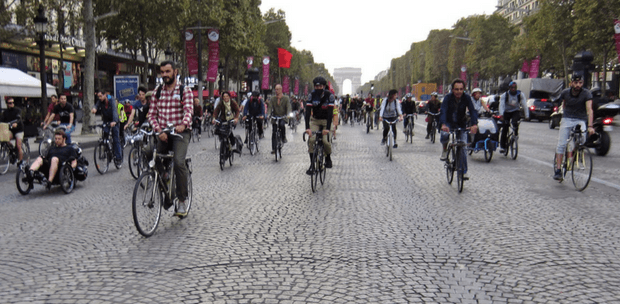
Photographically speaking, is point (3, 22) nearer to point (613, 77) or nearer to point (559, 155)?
point (559, 155)

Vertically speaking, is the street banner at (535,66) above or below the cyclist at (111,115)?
above

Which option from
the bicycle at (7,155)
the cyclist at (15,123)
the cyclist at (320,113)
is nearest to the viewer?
the cyclist at (320,113)

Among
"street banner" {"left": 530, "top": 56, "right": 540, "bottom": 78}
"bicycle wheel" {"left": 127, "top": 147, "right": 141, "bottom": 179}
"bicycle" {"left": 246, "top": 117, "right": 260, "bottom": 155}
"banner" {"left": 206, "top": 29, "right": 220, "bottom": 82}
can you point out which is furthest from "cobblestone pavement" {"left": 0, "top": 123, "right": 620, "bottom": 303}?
"street banner" {"left": 530, "top": 56, "right": 540, "bottom": 78}

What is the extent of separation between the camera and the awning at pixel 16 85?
24.3 m

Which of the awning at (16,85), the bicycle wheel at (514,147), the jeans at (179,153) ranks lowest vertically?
the bicycle wheel at (514,147)

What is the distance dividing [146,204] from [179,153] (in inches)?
30.5

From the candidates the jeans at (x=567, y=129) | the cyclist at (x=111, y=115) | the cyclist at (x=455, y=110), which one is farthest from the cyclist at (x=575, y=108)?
the cyclist at (x=111, y=115)

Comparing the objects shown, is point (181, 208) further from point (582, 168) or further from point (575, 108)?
point (575, 108)

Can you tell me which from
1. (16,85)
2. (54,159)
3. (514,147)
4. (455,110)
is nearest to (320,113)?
(455,110)

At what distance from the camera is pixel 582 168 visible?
29.6ft

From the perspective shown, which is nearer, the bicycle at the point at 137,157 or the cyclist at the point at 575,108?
the cyclist at the point at 575,108

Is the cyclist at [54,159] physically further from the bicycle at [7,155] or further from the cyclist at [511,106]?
the cyclist at [511,106]

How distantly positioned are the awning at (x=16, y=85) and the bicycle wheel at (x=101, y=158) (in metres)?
14.5

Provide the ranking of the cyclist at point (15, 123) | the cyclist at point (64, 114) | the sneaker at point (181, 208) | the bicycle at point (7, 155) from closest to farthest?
the sneaker at point (181, 208), the cyclist at point (64, 114), the bicycle at point (7, 155), the cyclist at point (15, 123)
